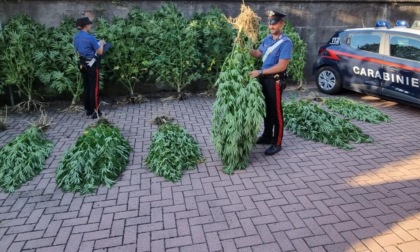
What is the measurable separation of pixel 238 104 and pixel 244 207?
4.06 ft

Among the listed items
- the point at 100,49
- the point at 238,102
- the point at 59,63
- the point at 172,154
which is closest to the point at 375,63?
the point at 238,102

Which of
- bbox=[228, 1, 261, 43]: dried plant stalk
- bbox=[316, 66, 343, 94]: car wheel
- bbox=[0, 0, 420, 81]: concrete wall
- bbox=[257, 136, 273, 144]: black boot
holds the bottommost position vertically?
bbox=[257, 136, 273, 144]: black boot

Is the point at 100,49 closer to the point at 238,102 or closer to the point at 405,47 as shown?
the point at 238,102

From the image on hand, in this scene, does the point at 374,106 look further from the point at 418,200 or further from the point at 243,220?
the point at 243,220

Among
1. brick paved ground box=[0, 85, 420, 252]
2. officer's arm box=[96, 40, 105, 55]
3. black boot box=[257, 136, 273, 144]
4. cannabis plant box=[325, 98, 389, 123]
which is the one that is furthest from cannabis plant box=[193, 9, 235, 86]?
brick paved ground box=[0, 85, 420, 252]

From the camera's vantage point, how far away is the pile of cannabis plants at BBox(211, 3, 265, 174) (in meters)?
4.23

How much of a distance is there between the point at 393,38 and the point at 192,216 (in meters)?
5.78

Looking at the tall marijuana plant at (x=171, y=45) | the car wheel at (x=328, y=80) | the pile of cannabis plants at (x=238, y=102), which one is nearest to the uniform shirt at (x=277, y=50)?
the pile of cannabis plants at (x=238, y=102)

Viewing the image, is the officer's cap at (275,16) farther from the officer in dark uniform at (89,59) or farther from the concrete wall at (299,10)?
the concrete wall at (299,10)

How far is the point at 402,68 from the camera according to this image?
668cm

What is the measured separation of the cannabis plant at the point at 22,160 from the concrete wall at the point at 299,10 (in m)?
3.46

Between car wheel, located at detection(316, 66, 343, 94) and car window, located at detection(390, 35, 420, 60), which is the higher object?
car window, located at detection(390, 35, 420, 60)

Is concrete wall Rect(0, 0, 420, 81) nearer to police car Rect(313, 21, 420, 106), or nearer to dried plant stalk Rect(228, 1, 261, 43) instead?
police car Rect(313, 21, 420, 106)

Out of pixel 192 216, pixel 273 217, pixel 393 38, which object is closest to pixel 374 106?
pixel 393 38
